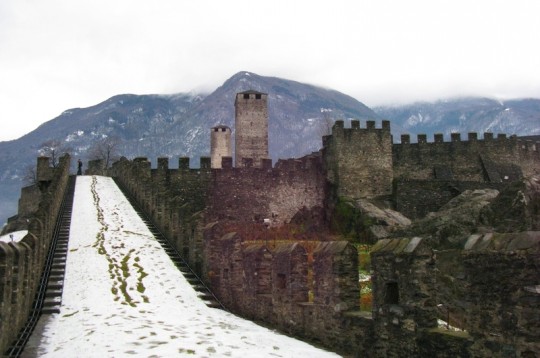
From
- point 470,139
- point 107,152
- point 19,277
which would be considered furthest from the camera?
point 107,152

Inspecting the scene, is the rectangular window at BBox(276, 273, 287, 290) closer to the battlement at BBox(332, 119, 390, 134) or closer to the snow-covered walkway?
the snow-covered walkway

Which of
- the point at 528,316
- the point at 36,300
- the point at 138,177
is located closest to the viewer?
the point at 528,316

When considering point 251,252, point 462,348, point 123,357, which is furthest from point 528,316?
point 251,252

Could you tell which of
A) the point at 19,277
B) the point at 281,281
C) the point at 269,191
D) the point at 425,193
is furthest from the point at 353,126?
the point at 19,277

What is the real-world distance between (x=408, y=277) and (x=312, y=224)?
119 feet

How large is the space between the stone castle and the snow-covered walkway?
0.94m

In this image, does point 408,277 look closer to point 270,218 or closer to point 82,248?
point 82,248

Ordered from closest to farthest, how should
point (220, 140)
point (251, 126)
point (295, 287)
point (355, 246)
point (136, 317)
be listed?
point (136, 317) → point (295, 287) → point (355, 246) → point (251, 126) → point (220, 140)

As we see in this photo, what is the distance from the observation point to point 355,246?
23609 mm

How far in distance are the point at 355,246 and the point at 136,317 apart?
1030cm

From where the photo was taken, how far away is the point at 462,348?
1056cm

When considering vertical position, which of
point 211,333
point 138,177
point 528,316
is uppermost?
point 138,177

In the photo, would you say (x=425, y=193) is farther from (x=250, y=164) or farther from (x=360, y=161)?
(x=250, y=164)

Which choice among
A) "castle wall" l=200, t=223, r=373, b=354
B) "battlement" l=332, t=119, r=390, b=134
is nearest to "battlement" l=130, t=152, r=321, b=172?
"battlement" l=332, t=119, r=390, b=134
